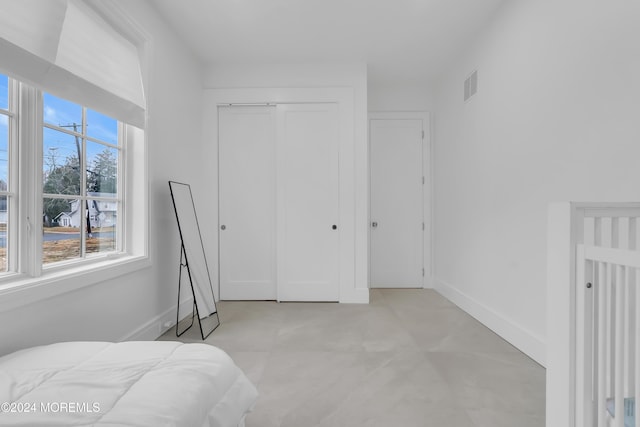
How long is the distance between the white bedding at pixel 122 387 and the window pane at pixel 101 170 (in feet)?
3.85

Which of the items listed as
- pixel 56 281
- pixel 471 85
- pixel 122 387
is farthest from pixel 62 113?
pixel 471 85

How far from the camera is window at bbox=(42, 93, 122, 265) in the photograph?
1.74 meters

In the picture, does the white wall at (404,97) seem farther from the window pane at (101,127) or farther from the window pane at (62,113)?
the window pane at (62,113)

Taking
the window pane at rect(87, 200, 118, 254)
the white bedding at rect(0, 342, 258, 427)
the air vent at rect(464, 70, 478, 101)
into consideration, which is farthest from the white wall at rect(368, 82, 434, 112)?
the white bedding at rect(0, 342, 258, 427)

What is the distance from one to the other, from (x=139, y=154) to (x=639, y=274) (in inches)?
112

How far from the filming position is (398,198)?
4.27 m

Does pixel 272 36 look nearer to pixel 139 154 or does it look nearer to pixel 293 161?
pixel 293 161

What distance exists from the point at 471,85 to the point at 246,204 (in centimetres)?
273

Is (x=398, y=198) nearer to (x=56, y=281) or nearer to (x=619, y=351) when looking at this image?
(x=619, y=351)

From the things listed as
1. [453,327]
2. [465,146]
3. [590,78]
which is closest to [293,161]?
[465,146]

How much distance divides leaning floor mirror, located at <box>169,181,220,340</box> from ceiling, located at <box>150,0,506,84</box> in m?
1.49

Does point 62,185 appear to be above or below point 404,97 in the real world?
below

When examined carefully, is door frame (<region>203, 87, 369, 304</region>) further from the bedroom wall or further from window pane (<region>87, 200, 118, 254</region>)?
window pane (<region>87, 200, 118, 254</region>)

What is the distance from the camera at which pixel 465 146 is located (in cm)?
327
